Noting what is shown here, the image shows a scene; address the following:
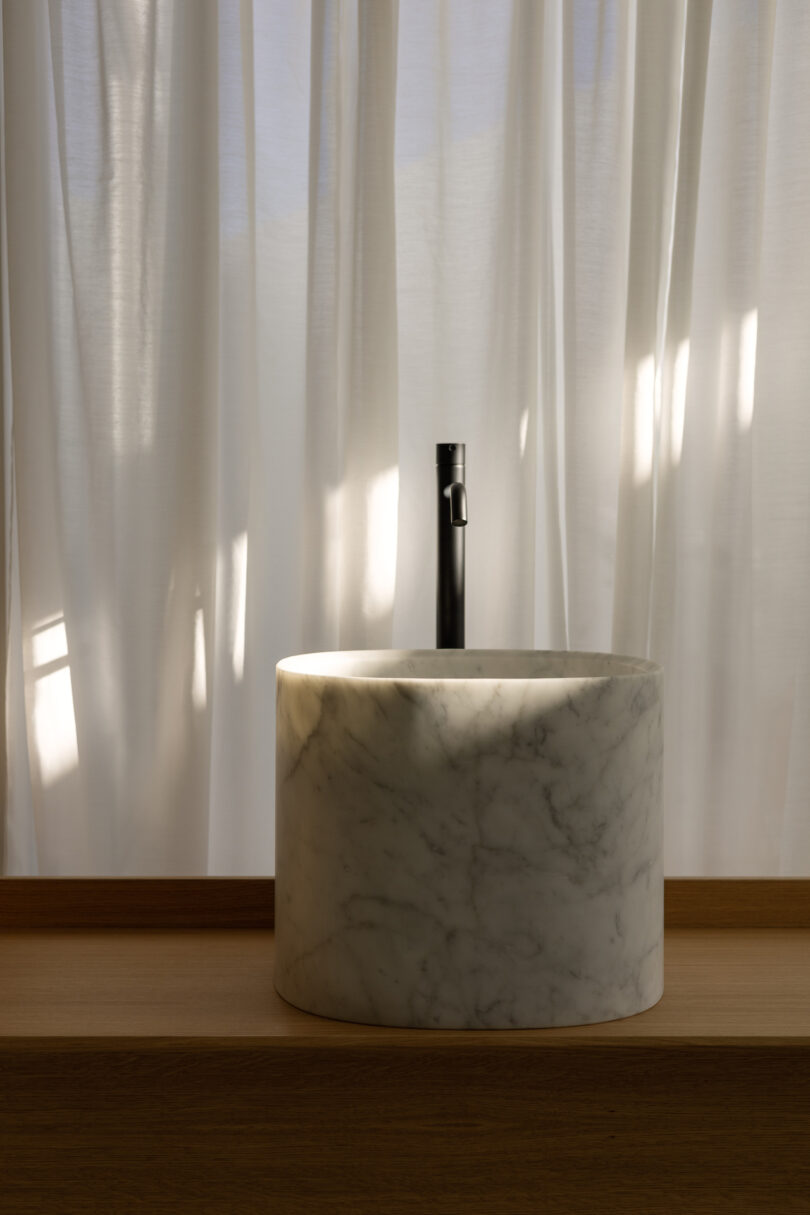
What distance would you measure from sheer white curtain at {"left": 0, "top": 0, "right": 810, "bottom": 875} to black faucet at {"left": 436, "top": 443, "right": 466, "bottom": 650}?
0.08 m

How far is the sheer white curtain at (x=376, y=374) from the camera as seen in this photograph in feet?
2.97

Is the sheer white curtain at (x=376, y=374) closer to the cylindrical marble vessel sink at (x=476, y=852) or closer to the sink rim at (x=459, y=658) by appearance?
the sink rim at (x=459, y=658)

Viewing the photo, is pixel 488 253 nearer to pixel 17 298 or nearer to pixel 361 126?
pixel 361 126

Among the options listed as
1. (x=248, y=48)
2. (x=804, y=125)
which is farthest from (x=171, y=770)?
(x=804, y=125)

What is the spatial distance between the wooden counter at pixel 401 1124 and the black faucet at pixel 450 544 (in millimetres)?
344

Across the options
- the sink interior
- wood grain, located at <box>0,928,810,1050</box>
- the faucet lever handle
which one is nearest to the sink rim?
the sink interior

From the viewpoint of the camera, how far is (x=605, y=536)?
94cm

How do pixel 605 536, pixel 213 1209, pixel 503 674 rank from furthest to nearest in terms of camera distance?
pixel 605 536 < pixel 503 674 < pixel 213 1209

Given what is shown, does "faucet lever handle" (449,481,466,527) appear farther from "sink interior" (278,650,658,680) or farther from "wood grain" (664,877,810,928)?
"wood grain" (664,877,810,928)

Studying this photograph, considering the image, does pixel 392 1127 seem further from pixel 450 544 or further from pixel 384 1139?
pixel 450 544

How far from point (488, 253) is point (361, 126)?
0.49 feet

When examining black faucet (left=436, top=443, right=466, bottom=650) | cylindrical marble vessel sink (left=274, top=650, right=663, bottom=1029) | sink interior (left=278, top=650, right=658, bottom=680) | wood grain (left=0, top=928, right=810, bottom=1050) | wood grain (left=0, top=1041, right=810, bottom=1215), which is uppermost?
black faucet (left=436, top=443, right=466, bottom=650)

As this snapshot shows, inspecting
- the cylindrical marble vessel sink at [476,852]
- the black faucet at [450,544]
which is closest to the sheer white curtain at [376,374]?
the black faucet at [450,544]

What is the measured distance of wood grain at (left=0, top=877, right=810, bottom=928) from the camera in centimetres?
83
